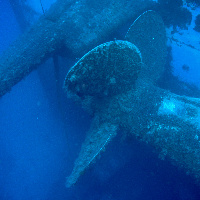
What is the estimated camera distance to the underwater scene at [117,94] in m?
3.14

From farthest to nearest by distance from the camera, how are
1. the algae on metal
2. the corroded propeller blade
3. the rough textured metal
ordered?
the rough textured metal < the algae on metal < the corroded propeller blade

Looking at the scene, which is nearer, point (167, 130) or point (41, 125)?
point (167, 130)

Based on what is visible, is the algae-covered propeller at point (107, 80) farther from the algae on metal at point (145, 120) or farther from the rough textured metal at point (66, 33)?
the rough textured metal at point (66, 33)

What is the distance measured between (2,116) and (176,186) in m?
7.50

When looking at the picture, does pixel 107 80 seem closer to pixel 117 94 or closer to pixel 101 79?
pixel 101 79

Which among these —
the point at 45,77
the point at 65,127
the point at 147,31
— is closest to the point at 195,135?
the point at 147,31

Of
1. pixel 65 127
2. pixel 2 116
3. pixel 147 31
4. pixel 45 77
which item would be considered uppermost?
pixel 147 31

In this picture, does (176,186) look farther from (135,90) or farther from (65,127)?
(65,127)

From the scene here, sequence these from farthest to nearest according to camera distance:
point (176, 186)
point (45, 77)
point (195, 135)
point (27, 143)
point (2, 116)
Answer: point (2, 116) < point (27, 143) < point (45, 77) < point (176, 186) < point (195, 135)

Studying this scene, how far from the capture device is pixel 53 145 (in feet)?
25.0

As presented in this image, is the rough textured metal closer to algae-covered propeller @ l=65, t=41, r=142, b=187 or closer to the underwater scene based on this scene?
the underwater scene

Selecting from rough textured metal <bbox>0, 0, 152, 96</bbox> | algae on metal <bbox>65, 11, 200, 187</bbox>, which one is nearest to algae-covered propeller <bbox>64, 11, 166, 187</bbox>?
algae on metal <bbox>65, 11, 200, 187</bbox>

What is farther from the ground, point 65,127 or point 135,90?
point 135,90

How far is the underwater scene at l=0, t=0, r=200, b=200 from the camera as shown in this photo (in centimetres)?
314
